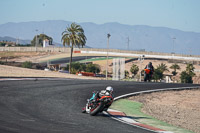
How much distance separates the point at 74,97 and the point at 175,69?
76067 mm

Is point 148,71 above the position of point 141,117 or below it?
above

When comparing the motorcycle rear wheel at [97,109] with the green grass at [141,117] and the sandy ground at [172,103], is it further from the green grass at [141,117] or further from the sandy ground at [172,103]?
the sandy ground at [172,103]

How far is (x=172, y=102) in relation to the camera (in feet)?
80.6

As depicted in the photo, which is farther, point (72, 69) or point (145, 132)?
point (72, 69)

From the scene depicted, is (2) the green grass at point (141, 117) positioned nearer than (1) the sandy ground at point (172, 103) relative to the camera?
Yes

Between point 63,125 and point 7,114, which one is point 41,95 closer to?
point 7,114

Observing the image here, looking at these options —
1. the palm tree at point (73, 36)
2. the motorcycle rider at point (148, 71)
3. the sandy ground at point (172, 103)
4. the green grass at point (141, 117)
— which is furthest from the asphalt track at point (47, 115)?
the palm tree at point (73, 36)

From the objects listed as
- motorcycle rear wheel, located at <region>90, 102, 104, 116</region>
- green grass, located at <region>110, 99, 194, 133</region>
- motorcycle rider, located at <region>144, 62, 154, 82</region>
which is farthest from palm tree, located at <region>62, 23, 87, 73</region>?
motorcycle rear wheel, located at <region>90, 102, 104, 116</region>

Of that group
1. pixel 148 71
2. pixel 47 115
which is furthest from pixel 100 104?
pixel 148 71

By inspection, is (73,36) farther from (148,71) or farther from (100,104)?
(100,104)

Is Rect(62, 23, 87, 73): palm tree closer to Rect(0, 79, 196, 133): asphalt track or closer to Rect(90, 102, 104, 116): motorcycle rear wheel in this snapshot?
Rect(0, 79, 196, 133): asphalt track

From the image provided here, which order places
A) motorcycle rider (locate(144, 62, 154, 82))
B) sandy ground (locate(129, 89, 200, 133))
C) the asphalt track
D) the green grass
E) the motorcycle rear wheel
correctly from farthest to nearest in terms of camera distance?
motorcycle rider (locate(144, 62, 154, 82)) < sandy ground (locate(129, 89, 200, 133)) < the motorcycle rear wheel < the green grass < the asphalt track

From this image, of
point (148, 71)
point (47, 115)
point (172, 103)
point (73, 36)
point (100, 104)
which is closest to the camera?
point (47, 115)

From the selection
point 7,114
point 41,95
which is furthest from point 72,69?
point 7,114
